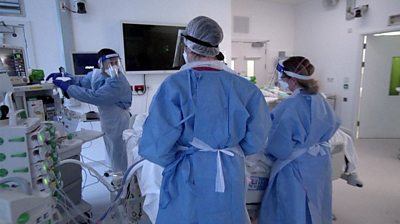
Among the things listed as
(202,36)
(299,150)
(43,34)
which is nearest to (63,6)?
(43,34)

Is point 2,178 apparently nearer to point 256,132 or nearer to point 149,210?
point 149,210

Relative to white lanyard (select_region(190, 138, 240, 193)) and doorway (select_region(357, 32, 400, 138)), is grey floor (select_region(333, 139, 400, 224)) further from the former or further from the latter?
white lanyard (select_region(190, 138, 240, 193))

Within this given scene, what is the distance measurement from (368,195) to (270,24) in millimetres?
3864

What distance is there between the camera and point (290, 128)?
5.00 feet

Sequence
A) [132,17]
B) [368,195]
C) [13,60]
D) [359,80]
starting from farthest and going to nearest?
1. [359,80]
2. [132,17]
3. [368,195]
4. [13,60]

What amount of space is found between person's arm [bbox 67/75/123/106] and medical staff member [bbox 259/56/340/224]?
153cm

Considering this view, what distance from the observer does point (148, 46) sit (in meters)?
3.52

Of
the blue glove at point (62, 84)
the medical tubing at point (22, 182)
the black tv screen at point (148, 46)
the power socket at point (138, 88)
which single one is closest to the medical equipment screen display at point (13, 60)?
the blue glove at point (62, 84)

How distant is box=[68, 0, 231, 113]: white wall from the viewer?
10.6 feet

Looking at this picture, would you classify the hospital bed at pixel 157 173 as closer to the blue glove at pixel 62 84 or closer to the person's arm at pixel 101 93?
the person's arm at pixel 101 93

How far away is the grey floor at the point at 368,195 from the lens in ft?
7.44

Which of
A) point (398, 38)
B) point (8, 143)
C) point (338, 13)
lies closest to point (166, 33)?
point (8, 143)

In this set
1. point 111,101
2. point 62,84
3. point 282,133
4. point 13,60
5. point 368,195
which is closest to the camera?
point 282,133

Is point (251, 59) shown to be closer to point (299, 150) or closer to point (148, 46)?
point (148, 46)
